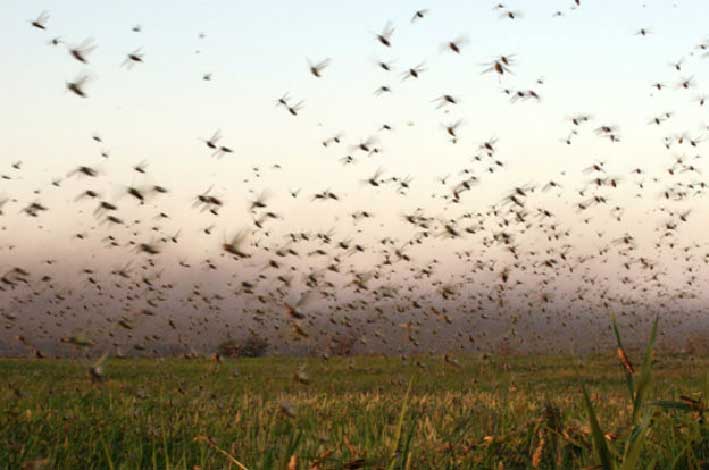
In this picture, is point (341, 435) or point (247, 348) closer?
point (341, 435)

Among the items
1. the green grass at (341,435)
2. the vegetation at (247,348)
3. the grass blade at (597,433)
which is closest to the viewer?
the grass blade at (597,433)

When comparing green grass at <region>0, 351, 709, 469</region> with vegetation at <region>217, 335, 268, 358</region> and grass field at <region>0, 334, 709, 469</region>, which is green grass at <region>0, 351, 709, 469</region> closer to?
grass field at <region>0, 334, 709, 469</region>

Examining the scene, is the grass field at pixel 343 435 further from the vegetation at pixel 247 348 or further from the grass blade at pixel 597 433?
the vegetation at pixel 247 348

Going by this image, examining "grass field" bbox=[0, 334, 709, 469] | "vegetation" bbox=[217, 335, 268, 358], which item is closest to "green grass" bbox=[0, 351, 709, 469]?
"grass field" bbox=[0, 334, 709, 469]

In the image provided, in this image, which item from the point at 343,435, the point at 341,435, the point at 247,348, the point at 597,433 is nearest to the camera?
the point at 597,433

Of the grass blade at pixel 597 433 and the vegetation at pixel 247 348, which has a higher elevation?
the vegetation at pixel 247 348

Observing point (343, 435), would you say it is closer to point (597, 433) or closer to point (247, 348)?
point (597, 433)

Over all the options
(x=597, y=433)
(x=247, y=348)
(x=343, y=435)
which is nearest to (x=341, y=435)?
(x=343, y=435)

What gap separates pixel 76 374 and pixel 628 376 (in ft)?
89.8

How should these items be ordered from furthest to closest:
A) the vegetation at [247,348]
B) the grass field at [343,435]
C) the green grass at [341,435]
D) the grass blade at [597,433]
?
the vegetation at [247,348], the green grass at [341,435], the grass field at [343,435], the grass blade at [597,433]

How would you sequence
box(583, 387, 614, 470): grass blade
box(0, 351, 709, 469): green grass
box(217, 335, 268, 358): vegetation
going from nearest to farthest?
box(583, 387, 614, 470): grass blade → box(0, 351, 709, 469): green grass → box(217, 335, 268, 358): vegetation

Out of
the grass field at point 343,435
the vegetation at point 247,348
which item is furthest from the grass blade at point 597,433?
the vegetation at point 247,348

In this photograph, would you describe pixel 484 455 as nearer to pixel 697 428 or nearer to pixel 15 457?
pixel 697 428

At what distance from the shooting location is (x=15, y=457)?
564 centimetres
